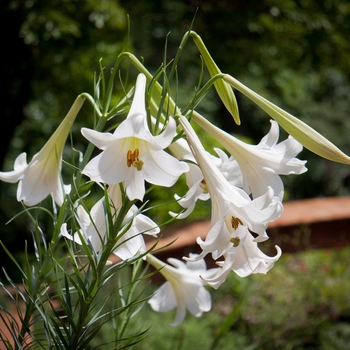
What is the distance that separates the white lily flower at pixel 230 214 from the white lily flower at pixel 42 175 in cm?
29

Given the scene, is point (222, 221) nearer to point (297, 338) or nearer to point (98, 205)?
point (98, 205)

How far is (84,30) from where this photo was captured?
3678mm

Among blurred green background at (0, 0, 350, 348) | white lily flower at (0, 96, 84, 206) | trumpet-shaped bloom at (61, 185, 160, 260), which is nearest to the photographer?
trumpet-shaped bloom at (61, 185, 160, 260)

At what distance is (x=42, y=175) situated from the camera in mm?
1079

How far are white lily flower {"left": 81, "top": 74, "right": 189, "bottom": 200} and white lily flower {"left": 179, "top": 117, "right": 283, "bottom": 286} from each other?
67 mm

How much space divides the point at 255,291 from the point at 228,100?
4.03m

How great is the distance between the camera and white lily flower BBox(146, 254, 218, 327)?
1231 mm

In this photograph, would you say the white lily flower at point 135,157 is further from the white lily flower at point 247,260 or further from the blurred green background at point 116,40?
the blurred green background at point 116,40

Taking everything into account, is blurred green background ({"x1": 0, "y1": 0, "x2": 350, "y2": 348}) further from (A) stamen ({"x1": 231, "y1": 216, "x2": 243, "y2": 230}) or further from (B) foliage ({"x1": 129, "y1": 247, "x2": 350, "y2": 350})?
(A) stamen ({"x1": 231, "y1": 216, "x2": 243, "y2": 230})

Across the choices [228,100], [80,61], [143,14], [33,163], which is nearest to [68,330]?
[33,163]

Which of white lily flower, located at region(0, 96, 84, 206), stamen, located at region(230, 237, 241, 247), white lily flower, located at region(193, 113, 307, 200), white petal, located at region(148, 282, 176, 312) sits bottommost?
white petal, located at region(148, 282, 176, 312)

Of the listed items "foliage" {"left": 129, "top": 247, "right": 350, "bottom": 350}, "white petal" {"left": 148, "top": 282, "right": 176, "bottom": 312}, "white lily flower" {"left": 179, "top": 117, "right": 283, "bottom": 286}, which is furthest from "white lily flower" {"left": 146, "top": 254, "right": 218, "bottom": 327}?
"foliage" {"left": 129, "top": 247, "right": 350, "bottom": 350}

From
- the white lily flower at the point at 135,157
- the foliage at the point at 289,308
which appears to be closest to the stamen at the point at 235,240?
the white lily flower at the point at 135,157

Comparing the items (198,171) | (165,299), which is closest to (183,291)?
(165,299)
